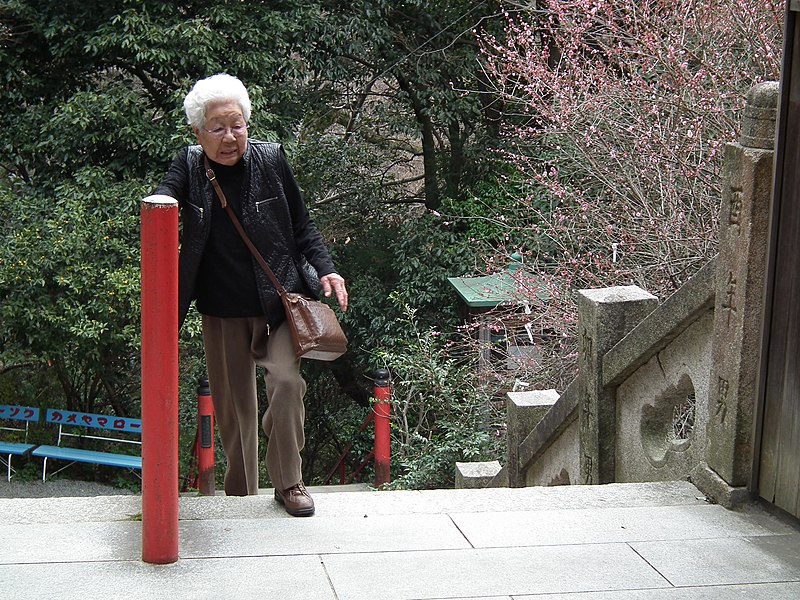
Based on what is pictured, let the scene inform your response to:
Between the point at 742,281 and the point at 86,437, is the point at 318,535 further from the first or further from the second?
the point at 86,437

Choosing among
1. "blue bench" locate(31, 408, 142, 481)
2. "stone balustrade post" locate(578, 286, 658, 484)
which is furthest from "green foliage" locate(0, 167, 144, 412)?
"stone balustrade post" locate(578, 286, 658, 484)

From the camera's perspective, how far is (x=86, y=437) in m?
13.0

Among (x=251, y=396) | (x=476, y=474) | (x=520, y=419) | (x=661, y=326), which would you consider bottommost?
(x=476, y=474)

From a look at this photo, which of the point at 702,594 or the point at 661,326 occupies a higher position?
the point at 661,326

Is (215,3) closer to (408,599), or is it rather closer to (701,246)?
(701,246)

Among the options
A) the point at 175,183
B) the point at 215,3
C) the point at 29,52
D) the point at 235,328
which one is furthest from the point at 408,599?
the point at 29,52

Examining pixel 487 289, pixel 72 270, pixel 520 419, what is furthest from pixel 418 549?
pixel 72 270

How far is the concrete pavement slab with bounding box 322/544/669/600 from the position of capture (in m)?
3.18

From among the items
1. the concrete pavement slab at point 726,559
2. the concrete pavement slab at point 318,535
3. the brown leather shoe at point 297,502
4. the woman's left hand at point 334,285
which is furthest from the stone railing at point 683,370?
the brown leather shoe at point 297,502

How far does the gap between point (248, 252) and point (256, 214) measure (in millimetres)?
153

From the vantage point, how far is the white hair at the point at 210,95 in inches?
152

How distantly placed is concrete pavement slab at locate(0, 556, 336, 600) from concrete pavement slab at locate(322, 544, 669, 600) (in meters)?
0.12

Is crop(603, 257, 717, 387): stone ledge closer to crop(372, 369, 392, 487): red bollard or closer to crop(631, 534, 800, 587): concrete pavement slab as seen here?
crop(631, 534, 800, 587): concrete pavement slab

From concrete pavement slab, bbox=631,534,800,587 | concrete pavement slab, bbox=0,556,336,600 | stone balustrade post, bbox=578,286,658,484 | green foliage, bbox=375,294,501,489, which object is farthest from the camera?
green foliage, bbox=375,294,501,489
